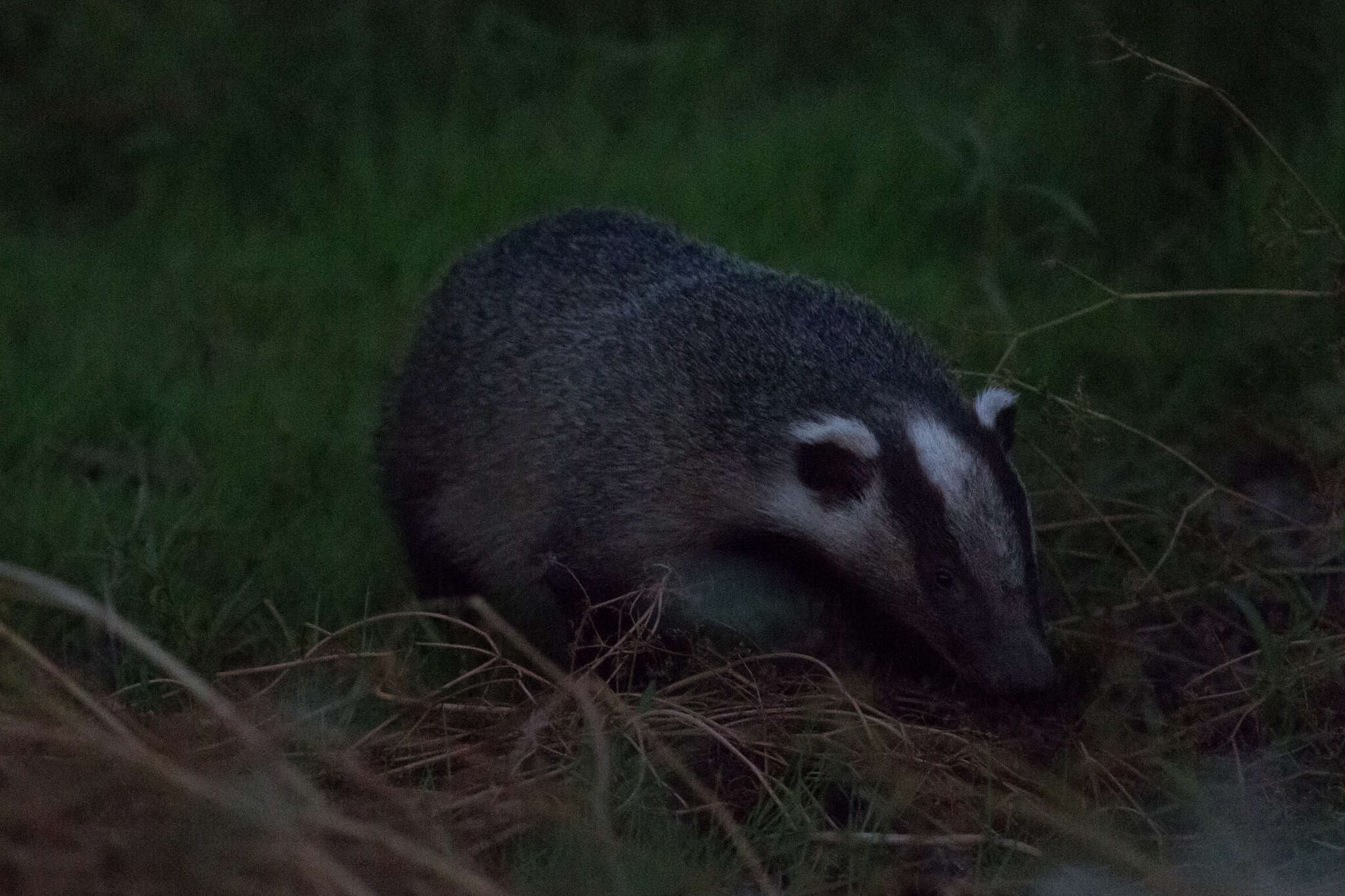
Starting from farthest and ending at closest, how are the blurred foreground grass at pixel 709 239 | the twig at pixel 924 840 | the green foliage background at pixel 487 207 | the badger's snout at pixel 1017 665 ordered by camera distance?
1. the green foliage background at pixel 487 207
2. the badger's snout at pixel 1017 665
3. the blurred foreground grass at pixel 709 239
4. the twig at pixel 924 840

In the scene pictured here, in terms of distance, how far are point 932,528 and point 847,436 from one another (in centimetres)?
28

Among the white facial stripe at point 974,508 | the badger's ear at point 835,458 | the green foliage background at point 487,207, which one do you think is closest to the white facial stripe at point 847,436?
the badger's ear at point 835,458

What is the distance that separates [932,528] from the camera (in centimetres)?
391

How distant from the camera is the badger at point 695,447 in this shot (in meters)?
3.95

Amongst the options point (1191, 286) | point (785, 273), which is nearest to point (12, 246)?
point (785, 273)

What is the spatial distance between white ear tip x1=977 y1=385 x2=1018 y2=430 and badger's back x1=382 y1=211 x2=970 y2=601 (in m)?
0.06

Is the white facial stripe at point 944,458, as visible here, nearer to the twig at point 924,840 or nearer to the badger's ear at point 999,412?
the badger's ear at point 999,412

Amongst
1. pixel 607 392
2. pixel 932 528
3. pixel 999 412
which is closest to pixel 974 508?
pixel 932 528

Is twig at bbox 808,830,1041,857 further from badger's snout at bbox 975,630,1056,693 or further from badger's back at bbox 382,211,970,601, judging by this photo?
badger's back at bbox 382,211,970,601

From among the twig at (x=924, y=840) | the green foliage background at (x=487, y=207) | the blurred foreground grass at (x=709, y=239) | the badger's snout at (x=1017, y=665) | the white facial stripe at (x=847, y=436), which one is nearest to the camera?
the twig at (x=924, y=840)

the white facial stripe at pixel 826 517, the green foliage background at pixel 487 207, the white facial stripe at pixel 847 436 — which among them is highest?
the white facial stripe at pixel 847 436

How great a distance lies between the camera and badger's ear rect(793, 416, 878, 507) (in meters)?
3.98

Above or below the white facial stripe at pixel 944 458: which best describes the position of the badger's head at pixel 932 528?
below

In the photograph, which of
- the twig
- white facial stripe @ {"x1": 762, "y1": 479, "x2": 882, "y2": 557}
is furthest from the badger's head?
the twig
